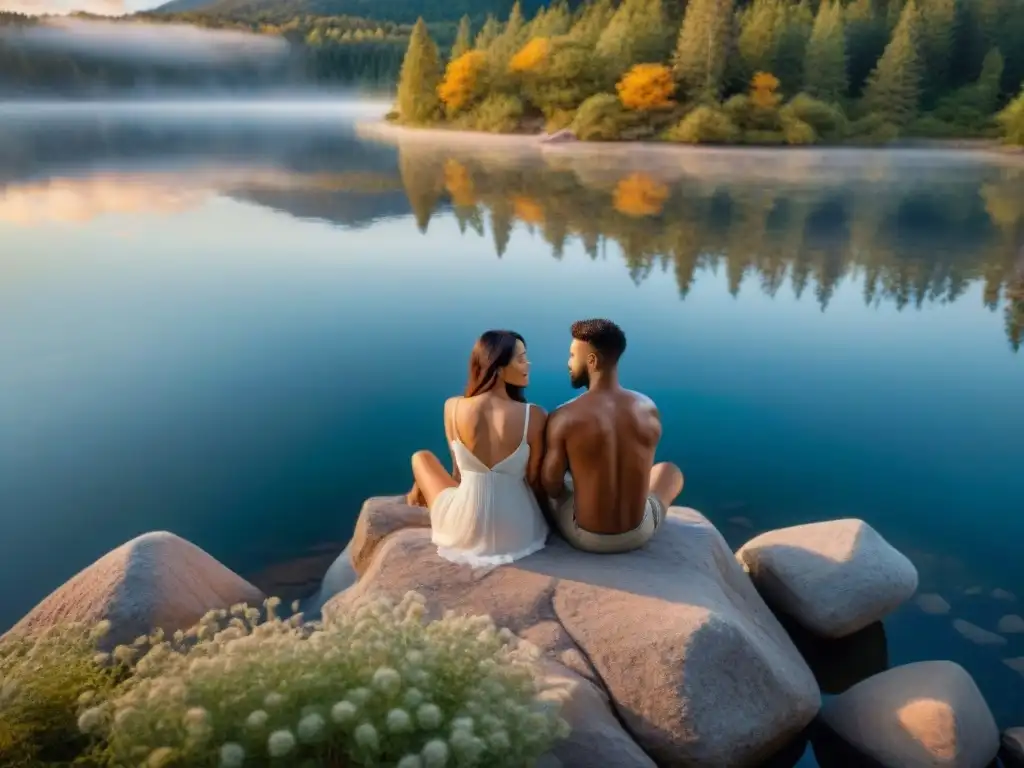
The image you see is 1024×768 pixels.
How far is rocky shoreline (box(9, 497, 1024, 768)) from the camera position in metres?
3.07

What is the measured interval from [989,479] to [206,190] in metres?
17.0

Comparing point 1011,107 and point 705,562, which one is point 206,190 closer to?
point 705,562

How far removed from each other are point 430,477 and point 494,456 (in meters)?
0.54

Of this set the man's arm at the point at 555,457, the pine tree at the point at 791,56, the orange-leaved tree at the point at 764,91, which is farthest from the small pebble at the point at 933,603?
the pine tree at the point at 791,56

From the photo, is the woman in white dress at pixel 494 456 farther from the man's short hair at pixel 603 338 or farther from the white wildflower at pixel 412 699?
the white wildflower at pixel 412 699

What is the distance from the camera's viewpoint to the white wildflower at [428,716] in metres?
2.09

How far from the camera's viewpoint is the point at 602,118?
98.4ft

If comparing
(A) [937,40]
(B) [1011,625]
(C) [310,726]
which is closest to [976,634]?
(B) [1011,625]

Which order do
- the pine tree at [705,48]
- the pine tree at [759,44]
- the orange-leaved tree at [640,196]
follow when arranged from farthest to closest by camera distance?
1. the pine tree at [759,44]
2. the pine tree at [705,48]
3. the orange-leaved tree at [640,196]

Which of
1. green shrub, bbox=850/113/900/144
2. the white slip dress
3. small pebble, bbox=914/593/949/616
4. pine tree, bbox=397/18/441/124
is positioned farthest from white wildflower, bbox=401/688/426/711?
pine tree, bbox=397/18/441/124

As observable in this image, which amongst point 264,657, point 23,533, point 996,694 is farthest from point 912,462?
point 23,533

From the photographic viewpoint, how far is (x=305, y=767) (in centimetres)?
208

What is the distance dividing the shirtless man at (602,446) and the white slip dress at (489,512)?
0.15 m

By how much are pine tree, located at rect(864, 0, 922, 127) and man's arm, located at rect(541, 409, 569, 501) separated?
31.8 m
